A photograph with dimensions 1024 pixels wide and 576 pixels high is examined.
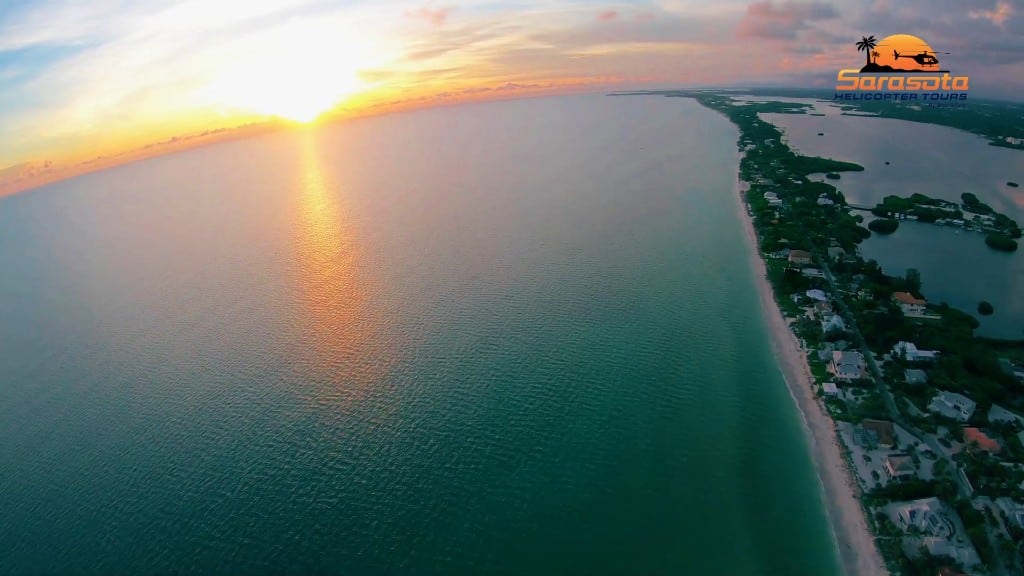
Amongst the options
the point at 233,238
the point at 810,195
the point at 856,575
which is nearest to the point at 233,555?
the point at 856,575

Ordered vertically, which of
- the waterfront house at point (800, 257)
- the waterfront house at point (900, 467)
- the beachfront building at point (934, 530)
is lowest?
the beachfront building at point (934, 530)

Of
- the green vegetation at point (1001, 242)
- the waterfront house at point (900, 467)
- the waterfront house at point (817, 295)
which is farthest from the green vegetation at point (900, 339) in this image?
the green vegetation at point (1001, 242)

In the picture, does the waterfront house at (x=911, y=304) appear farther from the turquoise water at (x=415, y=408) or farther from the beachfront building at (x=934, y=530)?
the beachfront building at (x=934, y=530)

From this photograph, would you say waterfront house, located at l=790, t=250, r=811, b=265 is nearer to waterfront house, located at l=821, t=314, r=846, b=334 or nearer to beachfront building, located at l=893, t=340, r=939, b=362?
waterfront house, located at l=821, t=314, r=846, b=334

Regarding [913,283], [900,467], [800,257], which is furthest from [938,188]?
[900,467]

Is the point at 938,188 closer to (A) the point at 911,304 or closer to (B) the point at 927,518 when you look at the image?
(A) the point at 911,304

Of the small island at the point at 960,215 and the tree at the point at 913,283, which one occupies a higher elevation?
the small island at the point at 960,215
